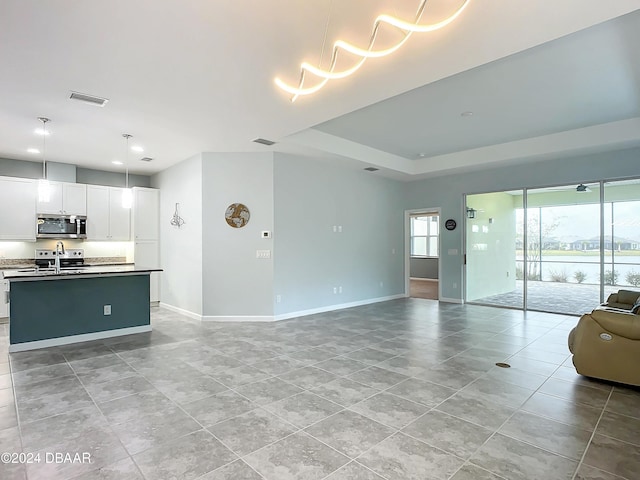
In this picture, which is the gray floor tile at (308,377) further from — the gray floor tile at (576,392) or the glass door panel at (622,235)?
the glass door panel at (622,235)

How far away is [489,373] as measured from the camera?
352cm

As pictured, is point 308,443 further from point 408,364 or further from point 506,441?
point 408,364

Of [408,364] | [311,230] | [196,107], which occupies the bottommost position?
[408,364]

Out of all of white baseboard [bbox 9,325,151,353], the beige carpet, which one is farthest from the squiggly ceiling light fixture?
the beige carpet

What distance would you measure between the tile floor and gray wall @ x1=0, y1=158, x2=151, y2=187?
12.1 ft

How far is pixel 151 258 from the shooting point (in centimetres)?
729

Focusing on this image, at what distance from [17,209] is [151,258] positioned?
2331mm

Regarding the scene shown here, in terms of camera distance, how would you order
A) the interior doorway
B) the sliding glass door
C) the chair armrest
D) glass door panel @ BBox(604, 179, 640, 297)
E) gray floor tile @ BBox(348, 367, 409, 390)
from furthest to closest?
the interior doorway
the sliding glass door
glass door panel @ BBox(604, 179, 640, 297)
gray floor tile @ BBox(348, 367, 409, 390)
the chair armrest

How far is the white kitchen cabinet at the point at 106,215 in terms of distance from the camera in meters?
6.90

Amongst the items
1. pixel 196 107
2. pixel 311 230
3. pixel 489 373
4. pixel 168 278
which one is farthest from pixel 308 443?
pixel 168 278

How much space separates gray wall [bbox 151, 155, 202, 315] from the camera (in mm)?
6055

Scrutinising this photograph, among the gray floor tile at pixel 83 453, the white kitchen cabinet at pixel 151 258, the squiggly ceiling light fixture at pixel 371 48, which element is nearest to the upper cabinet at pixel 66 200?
the white kitchen cabinet at pixel 151 258

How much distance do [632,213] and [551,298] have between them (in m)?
2.01

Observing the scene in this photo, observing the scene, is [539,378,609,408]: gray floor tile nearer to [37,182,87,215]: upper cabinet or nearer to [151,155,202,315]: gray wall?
[151,155,202,315]: gray wall
